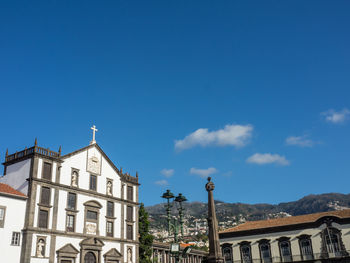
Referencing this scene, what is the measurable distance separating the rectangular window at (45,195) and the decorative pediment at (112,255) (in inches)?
342

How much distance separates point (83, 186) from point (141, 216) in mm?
10937

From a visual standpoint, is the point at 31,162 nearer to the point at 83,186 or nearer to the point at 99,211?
the point at 83,186

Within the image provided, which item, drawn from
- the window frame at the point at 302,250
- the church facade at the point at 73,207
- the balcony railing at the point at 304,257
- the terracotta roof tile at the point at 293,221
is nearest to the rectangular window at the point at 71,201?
the church facade at the point at 73,207

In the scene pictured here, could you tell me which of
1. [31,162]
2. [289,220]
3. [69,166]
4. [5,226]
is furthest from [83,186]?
[289,220]

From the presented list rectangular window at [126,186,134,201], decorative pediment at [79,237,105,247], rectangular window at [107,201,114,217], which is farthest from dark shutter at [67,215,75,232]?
rectangular window at [126,186,134,201]

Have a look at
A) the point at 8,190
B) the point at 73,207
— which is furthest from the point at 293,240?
the point at 8,190

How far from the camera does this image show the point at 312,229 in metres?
44.0

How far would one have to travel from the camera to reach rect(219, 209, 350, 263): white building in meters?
42.3

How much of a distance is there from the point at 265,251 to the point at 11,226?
31273mm

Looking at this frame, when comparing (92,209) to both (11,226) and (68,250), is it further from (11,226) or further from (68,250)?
(11,226)

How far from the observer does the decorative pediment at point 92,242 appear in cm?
3474

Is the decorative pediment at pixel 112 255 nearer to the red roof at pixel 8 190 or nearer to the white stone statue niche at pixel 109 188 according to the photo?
the white stone statue niche at pixel 109 188

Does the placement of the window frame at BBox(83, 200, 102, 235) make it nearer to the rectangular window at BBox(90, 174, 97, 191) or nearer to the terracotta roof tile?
the rectangular window at BBox(90, 174, 97, 191)

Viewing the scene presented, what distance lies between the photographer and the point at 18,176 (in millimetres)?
33562
